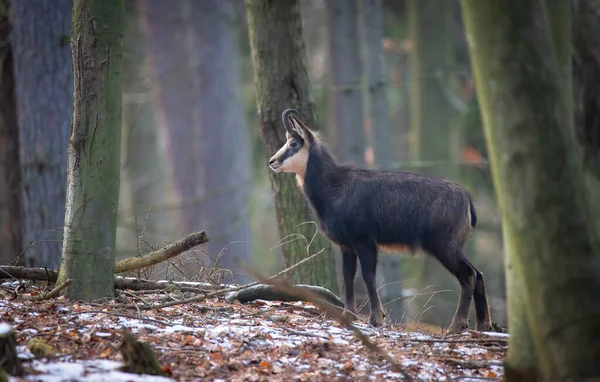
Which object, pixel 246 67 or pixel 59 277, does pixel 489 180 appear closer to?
pixel 246 67

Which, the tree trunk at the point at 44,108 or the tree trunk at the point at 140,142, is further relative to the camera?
the tree trunk at the point at 140,142

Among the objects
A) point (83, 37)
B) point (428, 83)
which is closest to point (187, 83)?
point (428, 83)

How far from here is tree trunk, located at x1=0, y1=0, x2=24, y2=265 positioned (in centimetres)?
1224

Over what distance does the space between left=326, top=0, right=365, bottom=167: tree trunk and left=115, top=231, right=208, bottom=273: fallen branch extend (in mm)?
7641

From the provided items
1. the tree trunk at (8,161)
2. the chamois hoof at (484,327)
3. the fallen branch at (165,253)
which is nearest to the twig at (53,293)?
the fallen branch at (165,253)

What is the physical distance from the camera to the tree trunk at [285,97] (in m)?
10.2

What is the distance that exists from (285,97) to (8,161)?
4.55 meters

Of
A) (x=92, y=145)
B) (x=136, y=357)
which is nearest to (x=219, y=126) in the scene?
(x=92, y=145)

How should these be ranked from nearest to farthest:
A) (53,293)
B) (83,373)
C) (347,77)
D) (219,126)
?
(83,373)
(53,293)
(347,77)
(219,126)

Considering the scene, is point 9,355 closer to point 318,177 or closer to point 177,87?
point 318,177

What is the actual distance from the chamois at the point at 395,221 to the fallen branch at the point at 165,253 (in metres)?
1.82

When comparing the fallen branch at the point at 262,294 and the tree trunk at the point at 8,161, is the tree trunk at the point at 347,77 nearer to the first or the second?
the tree trunk at the point at 8,161

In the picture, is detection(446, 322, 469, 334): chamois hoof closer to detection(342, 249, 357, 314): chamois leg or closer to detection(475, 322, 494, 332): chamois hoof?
Answer: detection(475, 322, 494, 332): chamois hoof

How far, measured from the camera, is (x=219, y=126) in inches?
894
